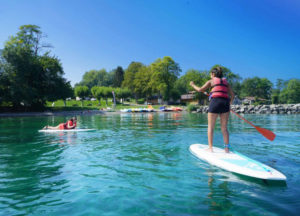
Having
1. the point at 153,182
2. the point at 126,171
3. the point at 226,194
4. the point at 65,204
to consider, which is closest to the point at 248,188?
the point at 226,194

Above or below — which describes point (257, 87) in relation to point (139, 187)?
→ above

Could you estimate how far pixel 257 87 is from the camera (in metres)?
110

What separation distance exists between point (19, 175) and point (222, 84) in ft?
20.5

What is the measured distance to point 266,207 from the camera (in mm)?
3945

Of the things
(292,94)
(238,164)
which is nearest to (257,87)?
(292,94)

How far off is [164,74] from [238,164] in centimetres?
7657

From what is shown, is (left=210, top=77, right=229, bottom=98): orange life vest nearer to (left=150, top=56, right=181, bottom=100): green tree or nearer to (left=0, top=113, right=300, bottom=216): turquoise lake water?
(left=0, top=113, right=300, bottom=216): turquoise lake water

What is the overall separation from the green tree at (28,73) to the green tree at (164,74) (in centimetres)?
3427

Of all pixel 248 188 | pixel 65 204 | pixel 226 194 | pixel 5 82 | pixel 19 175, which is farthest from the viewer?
pixel 5 82

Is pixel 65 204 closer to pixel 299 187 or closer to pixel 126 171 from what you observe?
pixel 126 171

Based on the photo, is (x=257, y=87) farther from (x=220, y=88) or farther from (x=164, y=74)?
(x=220, y=88)

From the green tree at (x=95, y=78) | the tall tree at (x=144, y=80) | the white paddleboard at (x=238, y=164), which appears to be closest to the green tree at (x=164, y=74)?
the tall tree at (x=144, y=80)

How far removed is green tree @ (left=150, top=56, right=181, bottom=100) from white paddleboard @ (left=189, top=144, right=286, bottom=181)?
2877 inches

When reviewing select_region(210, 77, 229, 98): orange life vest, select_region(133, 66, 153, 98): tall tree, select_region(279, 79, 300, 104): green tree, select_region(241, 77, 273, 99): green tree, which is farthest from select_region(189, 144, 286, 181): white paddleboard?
select_region(241, 77, 273, 99): green tree
